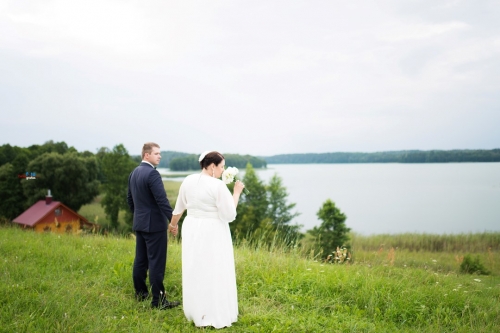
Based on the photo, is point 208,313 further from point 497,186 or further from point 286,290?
point 497,186

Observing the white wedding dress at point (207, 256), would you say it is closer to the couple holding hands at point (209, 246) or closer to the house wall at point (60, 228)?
the couple holding hands at point (209, 246)

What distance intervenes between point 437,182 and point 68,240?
11428cm

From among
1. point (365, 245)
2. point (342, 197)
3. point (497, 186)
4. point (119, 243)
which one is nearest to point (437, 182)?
point (497, 186)

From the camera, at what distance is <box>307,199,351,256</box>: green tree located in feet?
83.5

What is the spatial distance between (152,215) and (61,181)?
35.1 m

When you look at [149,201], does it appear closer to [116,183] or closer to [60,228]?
[60,228]

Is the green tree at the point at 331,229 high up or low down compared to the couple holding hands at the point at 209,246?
down

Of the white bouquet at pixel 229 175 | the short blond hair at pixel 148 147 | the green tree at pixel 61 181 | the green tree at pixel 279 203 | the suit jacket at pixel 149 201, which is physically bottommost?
the green tree at pixel 279 203

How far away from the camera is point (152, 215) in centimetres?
487

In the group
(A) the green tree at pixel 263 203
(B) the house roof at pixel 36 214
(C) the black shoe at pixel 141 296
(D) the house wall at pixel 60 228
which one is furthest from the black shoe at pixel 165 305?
(A) the green tree at pixel 263 203

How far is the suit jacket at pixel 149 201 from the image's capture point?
479 centimetres

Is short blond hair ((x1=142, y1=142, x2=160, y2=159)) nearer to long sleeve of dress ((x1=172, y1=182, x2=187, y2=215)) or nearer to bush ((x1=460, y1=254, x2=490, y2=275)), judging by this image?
long sleeve of dress ((x1=172, y1=182, x2=187, y2=215))

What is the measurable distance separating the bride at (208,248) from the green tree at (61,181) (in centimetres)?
3431

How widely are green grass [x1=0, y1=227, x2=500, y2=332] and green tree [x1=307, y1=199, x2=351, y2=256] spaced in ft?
62.4
